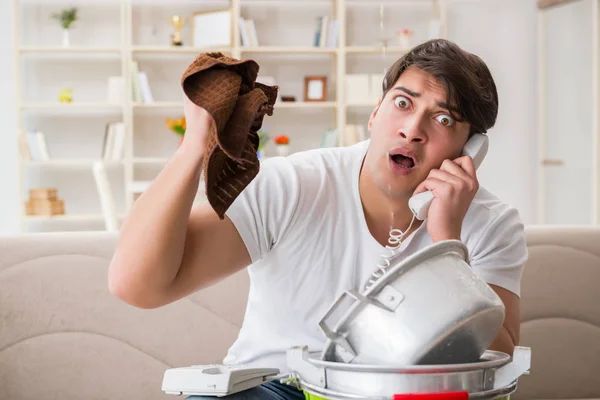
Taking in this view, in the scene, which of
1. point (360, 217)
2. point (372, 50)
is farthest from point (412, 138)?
point (372, 50)

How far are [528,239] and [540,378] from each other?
1.11 feet

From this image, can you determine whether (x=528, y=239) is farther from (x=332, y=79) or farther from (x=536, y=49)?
(x=536, y=49)

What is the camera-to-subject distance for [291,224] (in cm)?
144

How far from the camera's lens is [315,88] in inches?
256

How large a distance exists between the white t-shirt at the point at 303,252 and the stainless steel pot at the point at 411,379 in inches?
19.3

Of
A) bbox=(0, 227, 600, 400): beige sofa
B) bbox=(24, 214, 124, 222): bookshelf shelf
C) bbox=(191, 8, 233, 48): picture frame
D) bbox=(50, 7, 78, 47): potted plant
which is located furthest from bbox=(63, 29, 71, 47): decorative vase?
bbox=(0, 227, 600, 400): beige sofa

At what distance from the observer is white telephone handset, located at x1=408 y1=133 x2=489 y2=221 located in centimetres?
139

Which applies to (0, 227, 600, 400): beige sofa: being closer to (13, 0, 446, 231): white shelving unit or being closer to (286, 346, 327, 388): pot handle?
(286, 346, 327, 388): pot handle

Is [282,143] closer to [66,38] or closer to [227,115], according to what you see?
[66,38]

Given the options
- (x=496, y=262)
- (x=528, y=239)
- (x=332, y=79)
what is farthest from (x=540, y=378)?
(x=332, y=79)

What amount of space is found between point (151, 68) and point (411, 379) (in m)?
5.91

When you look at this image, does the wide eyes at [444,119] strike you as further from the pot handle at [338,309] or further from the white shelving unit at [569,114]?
the white shelving unit at [569,114]

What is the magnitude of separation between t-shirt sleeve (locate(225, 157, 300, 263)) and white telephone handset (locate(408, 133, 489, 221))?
0.70 feet

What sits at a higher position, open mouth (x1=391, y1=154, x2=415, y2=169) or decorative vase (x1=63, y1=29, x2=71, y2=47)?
decorative vase (x1=63, y1=29, x2=71, y2=47)
